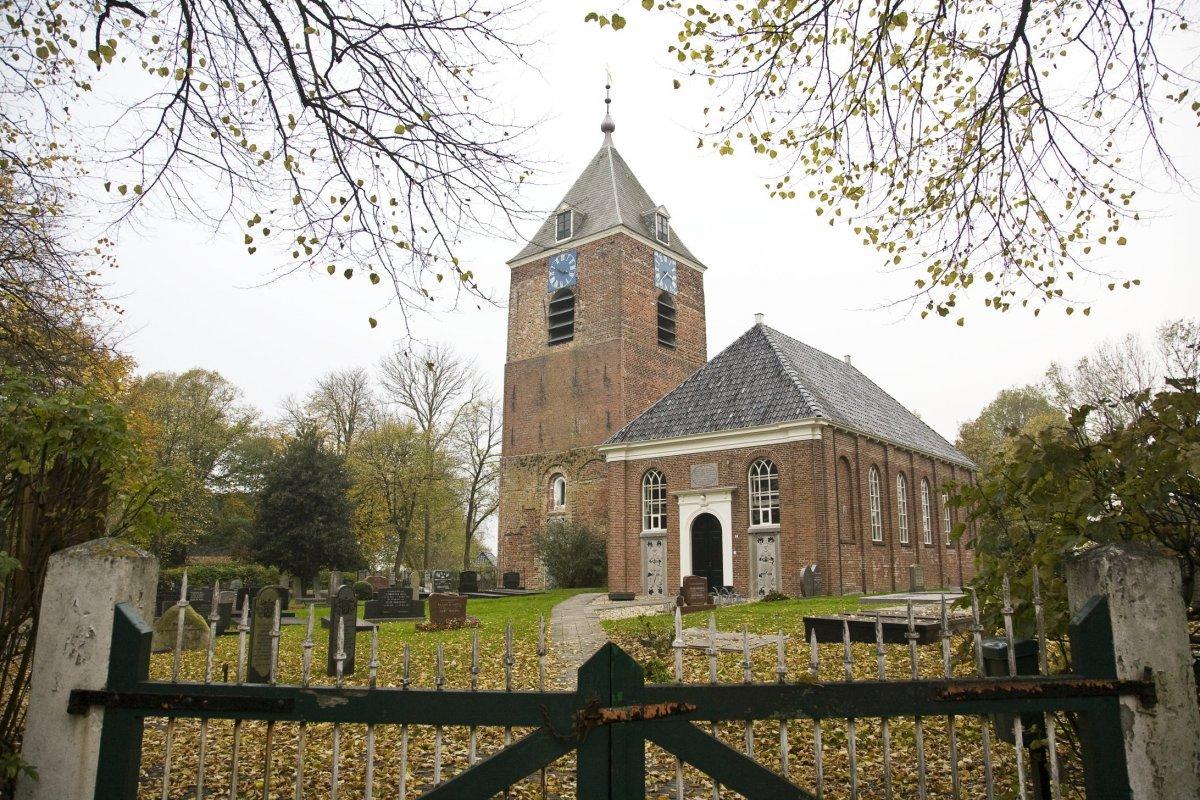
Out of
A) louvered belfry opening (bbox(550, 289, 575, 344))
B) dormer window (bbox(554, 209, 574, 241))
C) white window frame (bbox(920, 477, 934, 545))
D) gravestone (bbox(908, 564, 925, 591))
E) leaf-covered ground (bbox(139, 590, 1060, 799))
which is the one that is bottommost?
leaf-covered ground (bbox(139, 590, 1060, 799))

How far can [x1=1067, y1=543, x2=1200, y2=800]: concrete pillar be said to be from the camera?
2785 mm

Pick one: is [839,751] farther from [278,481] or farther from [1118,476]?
[278,481]

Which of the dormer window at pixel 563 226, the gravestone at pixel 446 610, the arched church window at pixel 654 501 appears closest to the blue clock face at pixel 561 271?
the dormer window at pixel 563 226

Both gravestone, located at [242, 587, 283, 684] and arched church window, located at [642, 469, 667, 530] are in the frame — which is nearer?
gravestone, located at [242, 587, 283, 684]

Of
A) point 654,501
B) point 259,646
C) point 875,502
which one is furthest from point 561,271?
point 259,646

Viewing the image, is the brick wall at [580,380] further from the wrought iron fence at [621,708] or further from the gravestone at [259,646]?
the wrought iron fence at [621,708]

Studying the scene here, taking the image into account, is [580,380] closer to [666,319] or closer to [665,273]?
[666,319]

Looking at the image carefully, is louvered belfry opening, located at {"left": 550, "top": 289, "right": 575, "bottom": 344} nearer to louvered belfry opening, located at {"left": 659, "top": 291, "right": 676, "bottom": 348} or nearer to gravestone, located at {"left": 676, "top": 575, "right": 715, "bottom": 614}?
louvered belfry opening, located at {"left": 659, "top": 291, "right": 676, "bottom": 348}

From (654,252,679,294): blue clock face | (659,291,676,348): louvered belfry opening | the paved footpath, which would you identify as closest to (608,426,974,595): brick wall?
the paved footpath

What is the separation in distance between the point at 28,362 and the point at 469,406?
33.8m

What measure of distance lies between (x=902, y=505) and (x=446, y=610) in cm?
1734

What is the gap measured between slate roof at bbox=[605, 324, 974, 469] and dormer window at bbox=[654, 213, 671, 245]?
9315mm

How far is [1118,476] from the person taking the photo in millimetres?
3531

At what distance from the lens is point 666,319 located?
35406 millimetres
